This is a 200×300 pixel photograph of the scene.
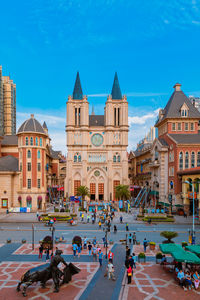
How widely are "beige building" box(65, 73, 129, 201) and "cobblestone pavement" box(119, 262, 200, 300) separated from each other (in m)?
63.3

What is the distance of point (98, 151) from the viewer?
86.4 m

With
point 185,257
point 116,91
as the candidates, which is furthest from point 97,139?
point 185,257

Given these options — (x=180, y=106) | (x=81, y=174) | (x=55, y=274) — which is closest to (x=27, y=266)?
(x=55, y=274)

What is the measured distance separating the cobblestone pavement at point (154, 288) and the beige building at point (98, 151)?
6334 cm

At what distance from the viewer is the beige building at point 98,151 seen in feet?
279

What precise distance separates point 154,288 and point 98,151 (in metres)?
69.3

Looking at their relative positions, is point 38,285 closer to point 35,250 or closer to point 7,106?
point 35,250

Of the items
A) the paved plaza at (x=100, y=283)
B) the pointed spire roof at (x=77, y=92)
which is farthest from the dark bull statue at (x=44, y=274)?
the pointed spire roof at (x=77, y=92)

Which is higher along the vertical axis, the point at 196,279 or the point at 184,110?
the point at 184,110

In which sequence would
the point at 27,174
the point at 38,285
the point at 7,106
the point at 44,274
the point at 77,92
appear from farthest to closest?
the point at 7,106 → the point at 77,92 → the point at 27,174 → the point at 38,285 → the point at 44,274

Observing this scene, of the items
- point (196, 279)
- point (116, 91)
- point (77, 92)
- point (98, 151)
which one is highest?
point (116, 91)

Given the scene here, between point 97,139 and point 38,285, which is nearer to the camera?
point 38,285

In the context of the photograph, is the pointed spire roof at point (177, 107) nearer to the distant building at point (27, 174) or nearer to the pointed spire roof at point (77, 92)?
the distant building at point (27, 174)

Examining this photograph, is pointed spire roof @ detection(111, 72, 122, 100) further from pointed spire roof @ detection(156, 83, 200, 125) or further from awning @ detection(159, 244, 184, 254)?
awning @ detection(159, 244, 184, 254)
